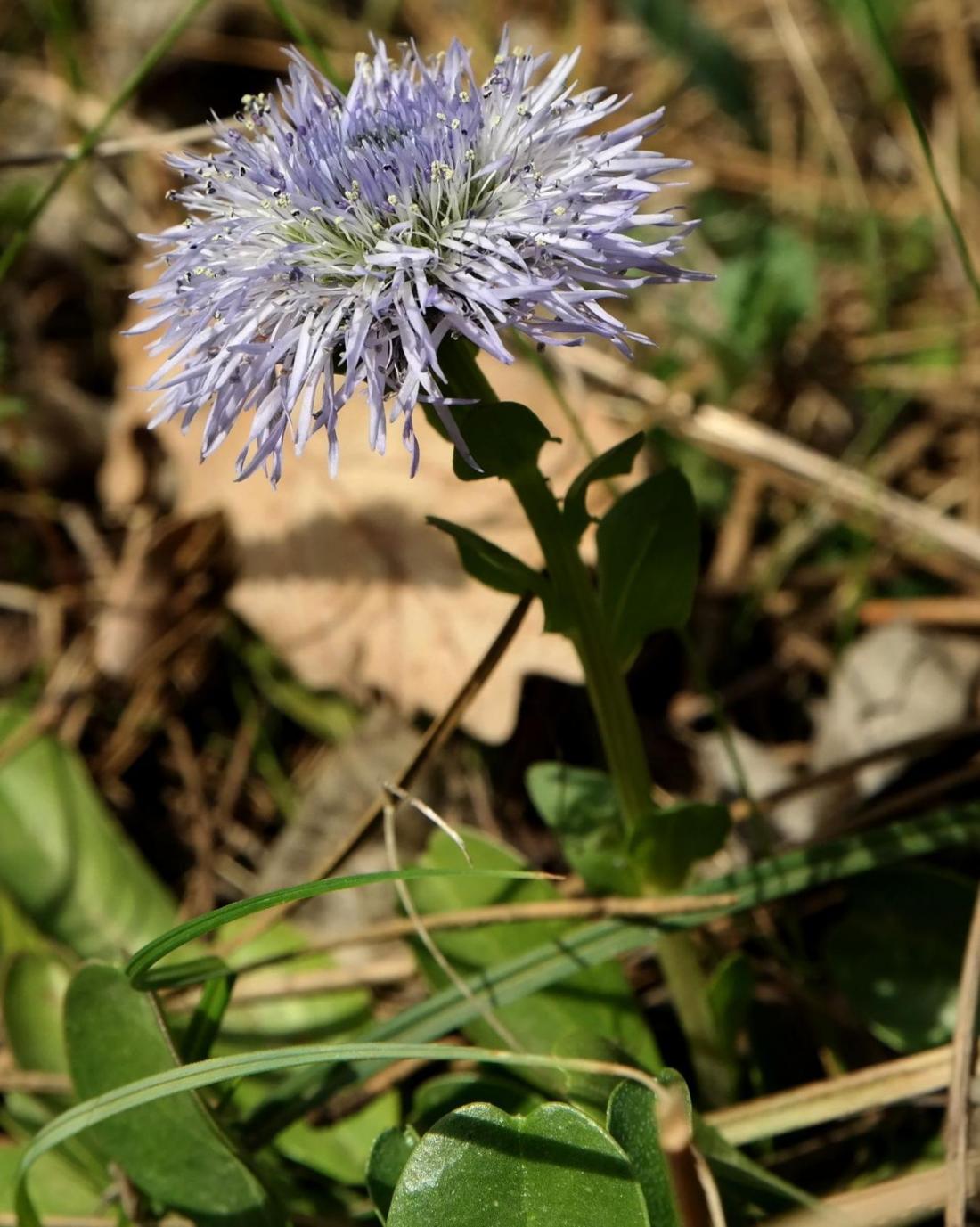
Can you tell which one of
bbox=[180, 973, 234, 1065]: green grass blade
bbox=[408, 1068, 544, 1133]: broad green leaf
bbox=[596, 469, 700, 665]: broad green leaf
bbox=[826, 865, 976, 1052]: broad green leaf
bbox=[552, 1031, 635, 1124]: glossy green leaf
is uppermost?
bbox=[596, 469, 700, 665]: broad green leaf

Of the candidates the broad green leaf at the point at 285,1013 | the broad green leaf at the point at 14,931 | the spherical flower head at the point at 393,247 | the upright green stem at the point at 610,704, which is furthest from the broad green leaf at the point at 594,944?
the spherical flower head at the point at 393,247

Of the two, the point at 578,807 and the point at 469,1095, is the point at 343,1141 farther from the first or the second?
the point at 578,807

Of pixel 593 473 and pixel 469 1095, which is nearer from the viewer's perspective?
pixel 593 473

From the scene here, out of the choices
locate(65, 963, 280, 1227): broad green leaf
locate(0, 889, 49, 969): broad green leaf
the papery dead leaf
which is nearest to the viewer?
locate(65, 963, 280, 1227): broad green leaf

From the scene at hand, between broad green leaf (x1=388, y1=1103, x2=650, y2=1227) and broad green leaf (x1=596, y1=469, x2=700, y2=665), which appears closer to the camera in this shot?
broad green leaf (x1=388, y1=1103, x2=650, y2=1227)

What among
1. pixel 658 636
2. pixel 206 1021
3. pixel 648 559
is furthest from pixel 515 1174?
pixel 658 636

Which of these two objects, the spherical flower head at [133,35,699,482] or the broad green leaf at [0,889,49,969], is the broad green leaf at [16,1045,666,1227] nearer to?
the spherical flower head at [133,35,699,482]

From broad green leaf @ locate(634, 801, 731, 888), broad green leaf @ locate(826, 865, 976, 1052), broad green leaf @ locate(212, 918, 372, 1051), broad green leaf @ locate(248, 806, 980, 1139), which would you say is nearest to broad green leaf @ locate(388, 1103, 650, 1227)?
broad green leaf @ locate(248, 806, 980, 1139)
